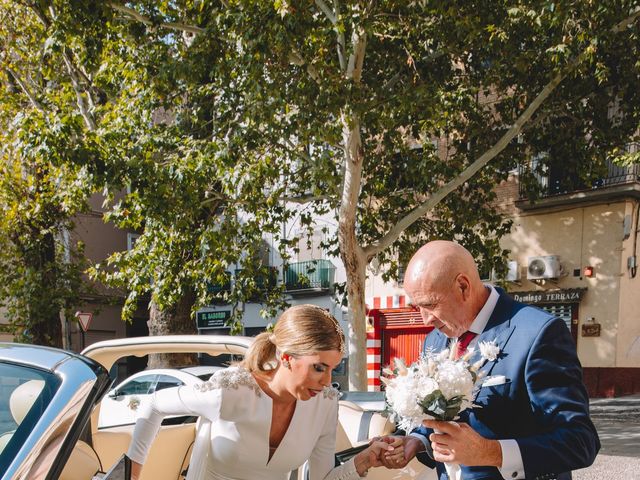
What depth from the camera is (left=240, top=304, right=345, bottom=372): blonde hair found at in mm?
2598

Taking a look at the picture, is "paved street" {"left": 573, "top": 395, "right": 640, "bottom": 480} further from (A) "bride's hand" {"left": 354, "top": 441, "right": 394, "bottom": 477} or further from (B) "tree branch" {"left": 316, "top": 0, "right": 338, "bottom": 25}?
(B) "tree branch" {"left": 316, "top": 0, "right": 338, "bottom": 25}

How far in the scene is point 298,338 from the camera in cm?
261

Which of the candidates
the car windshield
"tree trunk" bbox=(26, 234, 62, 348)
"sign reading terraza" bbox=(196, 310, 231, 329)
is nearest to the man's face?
the car windshield

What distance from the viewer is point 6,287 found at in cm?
1764

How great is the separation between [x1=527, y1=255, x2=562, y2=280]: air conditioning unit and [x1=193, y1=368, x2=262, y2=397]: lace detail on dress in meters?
15.8

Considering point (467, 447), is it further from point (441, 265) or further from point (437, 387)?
point (441, 265)

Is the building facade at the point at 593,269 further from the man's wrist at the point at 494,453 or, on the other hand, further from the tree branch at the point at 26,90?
the man's wrist at the point at 494,453

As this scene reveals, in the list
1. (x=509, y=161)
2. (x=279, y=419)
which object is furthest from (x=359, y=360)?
(x=279, y=419)

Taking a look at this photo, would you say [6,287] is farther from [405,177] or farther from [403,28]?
[403,28]

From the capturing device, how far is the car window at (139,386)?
8516 mm

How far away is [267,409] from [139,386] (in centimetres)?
672

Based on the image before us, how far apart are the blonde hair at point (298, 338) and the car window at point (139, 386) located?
601 cm

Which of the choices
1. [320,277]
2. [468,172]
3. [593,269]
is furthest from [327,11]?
[320,277]

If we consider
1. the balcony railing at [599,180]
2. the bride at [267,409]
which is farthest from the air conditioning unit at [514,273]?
the bride at [267,409]
